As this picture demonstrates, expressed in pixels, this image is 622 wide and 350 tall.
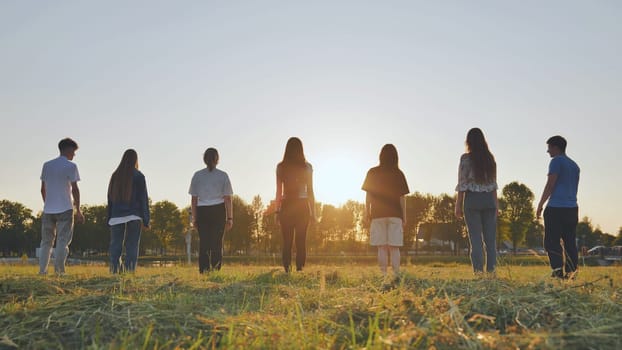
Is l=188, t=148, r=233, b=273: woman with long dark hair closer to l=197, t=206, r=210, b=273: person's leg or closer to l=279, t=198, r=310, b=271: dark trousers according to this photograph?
l=197, t=206, r=210, b=273: person's leg

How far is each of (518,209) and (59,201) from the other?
2751 inches

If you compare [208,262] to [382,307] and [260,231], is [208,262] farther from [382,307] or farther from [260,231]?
[260,231]

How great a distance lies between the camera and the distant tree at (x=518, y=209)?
70125 mm

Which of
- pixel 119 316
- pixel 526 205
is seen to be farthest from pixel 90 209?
pixel 119 316

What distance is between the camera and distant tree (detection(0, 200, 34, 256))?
265ft

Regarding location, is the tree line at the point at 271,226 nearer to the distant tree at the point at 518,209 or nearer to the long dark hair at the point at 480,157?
the distant tree at the point at 518,209

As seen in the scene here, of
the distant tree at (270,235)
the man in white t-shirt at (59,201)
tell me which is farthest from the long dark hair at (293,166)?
the distant tree at (270,235)

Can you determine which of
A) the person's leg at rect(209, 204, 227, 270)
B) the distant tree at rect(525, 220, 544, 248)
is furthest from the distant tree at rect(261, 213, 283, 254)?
the person's leg at rect(209, 204, 227, 270)

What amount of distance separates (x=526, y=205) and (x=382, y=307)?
7430 centimetres

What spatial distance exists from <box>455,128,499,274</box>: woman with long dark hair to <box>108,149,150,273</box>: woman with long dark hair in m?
5.55

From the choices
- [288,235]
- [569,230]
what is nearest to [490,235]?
[569,230]

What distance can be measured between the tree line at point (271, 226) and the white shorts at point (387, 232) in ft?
207

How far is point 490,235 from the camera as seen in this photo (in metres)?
8.39

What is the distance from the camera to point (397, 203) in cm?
885
